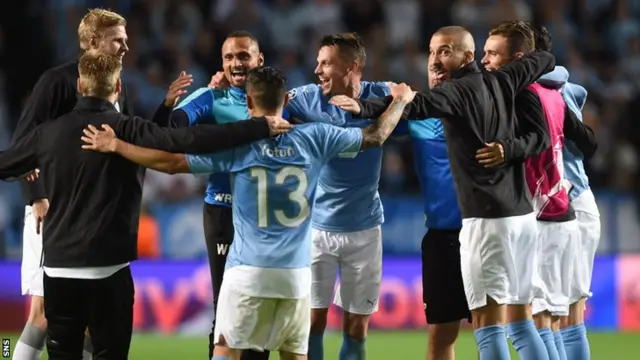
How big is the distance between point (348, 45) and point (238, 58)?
2.34 feet

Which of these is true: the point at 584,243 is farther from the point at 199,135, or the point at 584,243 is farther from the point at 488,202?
the point at 199,135

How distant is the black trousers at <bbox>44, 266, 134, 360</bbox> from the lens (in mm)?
5992

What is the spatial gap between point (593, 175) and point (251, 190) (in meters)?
8.49

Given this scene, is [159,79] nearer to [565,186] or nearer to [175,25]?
[175,25]

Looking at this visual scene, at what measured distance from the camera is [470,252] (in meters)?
6.76

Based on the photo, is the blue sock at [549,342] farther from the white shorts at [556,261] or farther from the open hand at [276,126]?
the open hand at [276,126]

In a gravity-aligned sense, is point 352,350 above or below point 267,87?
below

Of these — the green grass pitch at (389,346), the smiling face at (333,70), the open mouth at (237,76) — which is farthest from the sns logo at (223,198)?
the green grass pitch at (389,346)

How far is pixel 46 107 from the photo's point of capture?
6.97m

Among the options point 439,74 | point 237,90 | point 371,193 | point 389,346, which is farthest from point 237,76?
point 389,346

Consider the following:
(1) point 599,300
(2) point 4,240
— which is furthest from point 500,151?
(2) point 4,240

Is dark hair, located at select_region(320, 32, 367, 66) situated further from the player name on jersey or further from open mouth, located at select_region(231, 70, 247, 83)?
the player name on jersey

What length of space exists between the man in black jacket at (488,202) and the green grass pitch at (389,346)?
293cm

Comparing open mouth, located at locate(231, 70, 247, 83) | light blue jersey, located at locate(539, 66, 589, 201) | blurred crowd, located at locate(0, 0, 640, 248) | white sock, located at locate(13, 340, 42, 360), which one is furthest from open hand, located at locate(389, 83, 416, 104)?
blurred crowd, located at locate(0, 0, 640, 248)
